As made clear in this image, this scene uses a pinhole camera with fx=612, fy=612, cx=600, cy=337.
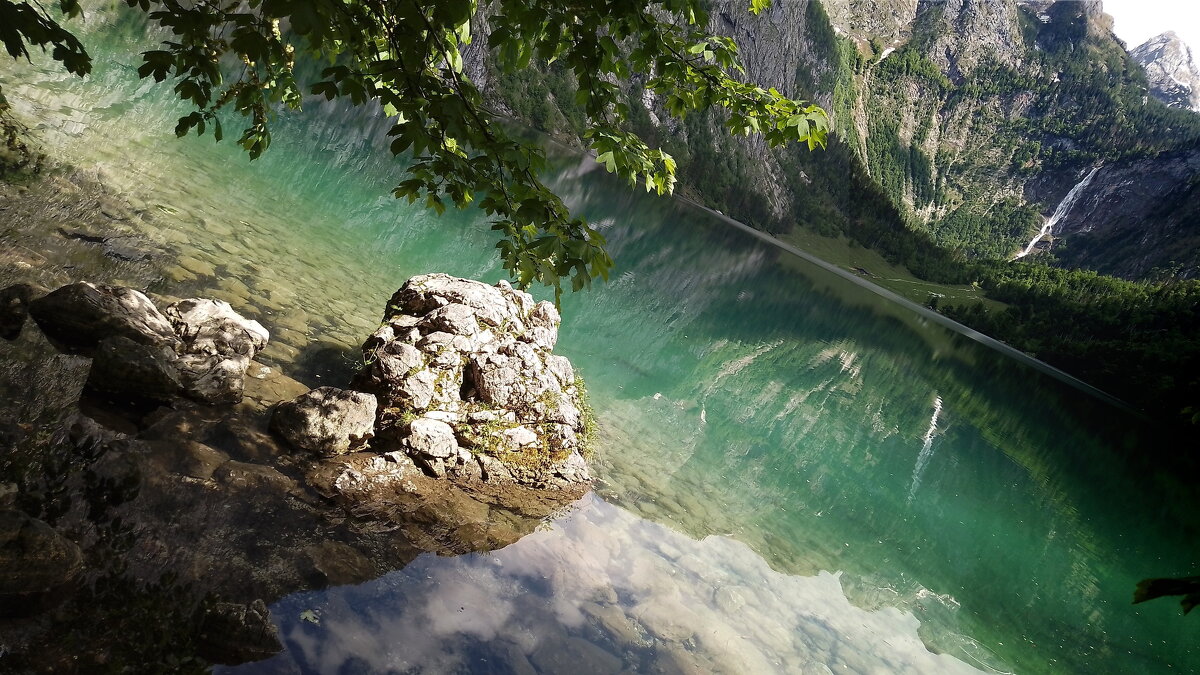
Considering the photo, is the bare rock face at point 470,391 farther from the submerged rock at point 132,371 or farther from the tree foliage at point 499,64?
the tree foliage at point 499,64

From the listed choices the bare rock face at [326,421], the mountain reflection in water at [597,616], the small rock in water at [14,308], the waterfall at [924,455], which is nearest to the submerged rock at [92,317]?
the small rock in water at [14,308]

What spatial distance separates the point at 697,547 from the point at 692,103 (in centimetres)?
928

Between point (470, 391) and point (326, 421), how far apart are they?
11.5 feet

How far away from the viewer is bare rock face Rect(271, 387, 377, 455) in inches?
351

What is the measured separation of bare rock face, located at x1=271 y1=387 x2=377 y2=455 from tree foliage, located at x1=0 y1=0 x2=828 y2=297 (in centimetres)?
450

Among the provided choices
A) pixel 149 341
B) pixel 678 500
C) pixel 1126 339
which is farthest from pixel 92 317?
pixel 1126 339

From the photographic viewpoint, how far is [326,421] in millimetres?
9172

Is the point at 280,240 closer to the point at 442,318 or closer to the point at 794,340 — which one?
the point at 442,318

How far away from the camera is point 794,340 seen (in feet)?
158

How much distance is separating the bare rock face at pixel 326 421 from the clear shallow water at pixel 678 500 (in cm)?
232

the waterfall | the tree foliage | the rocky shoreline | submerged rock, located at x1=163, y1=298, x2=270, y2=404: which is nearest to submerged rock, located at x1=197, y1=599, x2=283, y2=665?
the rocky shoreline

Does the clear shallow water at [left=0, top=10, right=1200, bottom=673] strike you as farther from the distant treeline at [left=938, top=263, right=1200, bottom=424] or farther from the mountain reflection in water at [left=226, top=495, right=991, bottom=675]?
the distant treeline at [left=938, top=263, right=1200, bottom=424]

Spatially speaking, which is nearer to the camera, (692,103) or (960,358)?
(692,103)

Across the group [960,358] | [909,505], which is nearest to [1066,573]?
[909,505]
